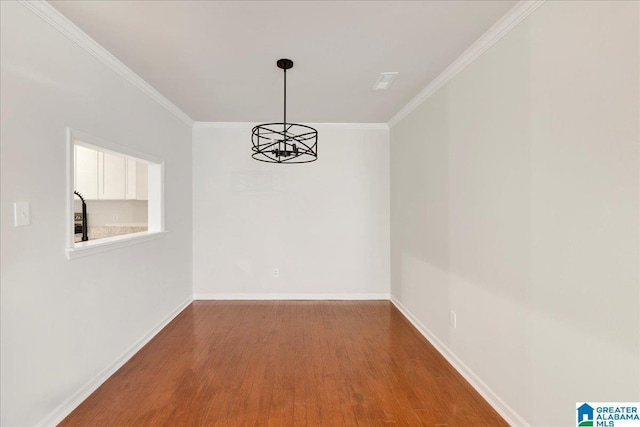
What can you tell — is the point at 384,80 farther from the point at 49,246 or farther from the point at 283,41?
the point at 49,246

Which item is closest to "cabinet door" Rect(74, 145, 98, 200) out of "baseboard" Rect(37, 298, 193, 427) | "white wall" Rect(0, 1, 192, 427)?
"white wall" Rect(0, 1, 192, 427)

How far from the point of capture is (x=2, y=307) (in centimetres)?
179

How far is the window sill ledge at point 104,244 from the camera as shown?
2356 millimetres

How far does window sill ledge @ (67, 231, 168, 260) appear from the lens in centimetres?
236

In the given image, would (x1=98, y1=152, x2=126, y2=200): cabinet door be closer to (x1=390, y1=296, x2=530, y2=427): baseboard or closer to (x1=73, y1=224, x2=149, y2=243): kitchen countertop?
(x1=73, y1=224, x2=149, y2=243): kitchen countertop

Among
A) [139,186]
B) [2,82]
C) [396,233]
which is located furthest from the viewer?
[139,186]

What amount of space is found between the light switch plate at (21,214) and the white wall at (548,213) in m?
2.93

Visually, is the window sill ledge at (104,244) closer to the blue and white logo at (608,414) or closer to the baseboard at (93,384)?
the baseboard at (93,384)

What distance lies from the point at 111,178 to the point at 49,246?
3214 mm

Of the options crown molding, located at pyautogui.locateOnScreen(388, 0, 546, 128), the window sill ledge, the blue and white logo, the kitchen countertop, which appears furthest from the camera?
the kitchen countertop

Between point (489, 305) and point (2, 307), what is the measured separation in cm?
296

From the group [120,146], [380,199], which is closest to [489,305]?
[380,199]

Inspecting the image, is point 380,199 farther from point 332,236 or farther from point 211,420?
point 211,420

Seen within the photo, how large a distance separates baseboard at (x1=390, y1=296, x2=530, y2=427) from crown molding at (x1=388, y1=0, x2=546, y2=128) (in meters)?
2.43
